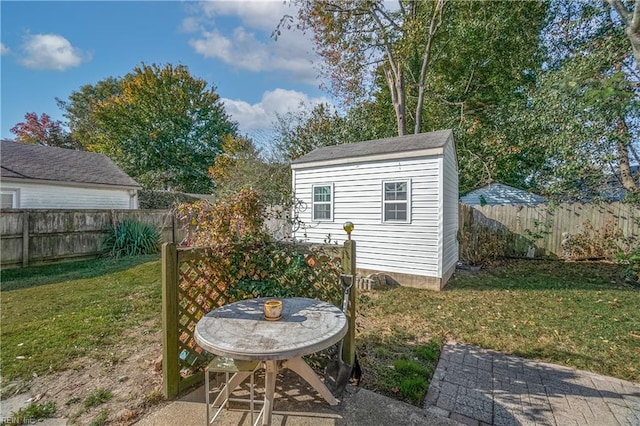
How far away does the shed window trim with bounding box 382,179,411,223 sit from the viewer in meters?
6.62

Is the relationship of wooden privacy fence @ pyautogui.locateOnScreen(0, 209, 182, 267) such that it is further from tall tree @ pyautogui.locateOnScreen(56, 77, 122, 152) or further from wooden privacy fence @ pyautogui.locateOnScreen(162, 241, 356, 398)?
tall tree @ pyautogui.locateOnScreen(56, 77, 122, 152)

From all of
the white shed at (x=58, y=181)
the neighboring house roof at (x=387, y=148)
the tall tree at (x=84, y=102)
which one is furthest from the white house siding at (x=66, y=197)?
the tall tree at (x=84, y=102)

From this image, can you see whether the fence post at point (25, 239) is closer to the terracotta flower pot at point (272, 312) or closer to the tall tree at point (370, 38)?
the terracotta flower pot at point (272, 312)

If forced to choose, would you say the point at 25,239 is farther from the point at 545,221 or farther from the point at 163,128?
the point at 545,221

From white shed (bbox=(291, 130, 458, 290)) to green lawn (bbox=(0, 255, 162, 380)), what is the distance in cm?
361

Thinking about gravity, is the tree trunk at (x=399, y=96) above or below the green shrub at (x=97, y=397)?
above

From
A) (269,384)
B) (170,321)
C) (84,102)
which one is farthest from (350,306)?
(84,102)

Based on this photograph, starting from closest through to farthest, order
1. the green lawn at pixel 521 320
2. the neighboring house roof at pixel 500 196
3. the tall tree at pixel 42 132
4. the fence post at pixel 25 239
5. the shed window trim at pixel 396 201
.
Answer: the green lawn at pixel 521 320 < the shed window trim at pixel 396 201 < the fence post at pixel 25 239 < the neighboring house roof at pixel 500 196 < the tall tree at pixel 42 132

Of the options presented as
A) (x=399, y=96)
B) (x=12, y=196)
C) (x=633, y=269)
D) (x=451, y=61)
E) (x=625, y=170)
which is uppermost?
(x=451, y=61)

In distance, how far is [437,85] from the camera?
1364 cm

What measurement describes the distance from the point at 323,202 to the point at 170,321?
572 cm

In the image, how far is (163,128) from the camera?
19844 mm

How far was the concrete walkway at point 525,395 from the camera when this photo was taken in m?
2.29

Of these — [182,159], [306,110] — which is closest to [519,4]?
[306,110]
